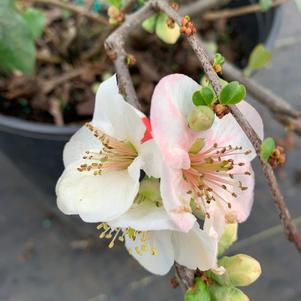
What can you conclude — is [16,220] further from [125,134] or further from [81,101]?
[125,134]

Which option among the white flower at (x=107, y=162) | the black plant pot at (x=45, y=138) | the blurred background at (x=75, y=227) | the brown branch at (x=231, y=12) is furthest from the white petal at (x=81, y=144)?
the brown branch at (x=231, y=12)

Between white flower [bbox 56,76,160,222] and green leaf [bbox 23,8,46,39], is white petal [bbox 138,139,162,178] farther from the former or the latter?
green leaf [bbox 23,8,46,39]

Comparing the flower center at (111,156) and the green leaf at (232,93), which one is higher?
the green leaf at (232,93)

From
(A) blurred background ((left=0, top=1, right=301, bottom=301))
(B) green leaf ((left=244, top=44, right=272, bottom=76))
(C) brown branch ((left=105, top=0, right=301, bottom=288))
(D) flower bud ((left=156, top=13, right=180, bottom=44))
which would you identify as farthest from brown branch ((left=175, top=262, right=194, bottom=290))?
(A) blurred background ((left=0, top=1, right=301, bottom=301))

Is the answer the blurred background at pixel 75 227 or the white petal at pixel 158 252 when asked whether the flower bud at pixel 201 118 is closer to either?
the white petal at pixel 158 252

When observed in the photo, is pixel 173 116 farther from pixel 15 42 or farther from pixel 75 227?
pixel 75 227
